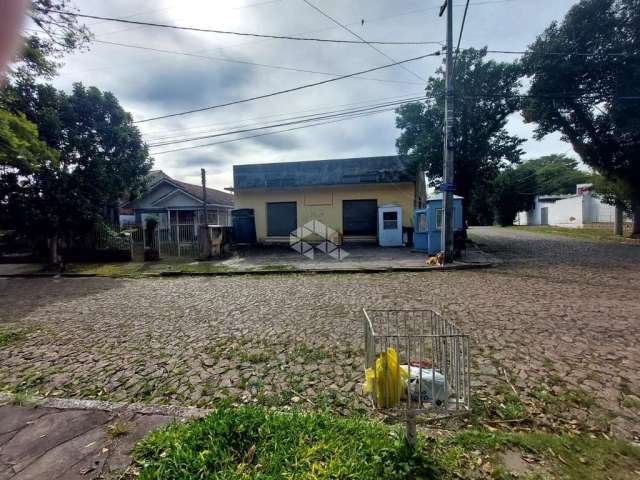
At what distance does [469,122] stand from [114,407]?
58.4ft

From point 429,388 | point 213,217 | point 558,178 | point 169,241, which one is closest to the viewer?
point 429,388

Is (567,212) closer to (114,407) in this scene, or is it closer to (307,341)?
(307,341)

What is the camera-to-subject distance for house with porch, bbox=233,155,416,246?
1566 cm

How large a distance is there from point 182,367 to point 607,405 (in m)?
4.34

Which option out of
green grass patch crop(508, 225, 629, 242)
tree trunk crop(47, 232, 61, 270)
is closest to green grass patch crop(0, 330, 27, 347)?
tree trunk crop(47, 232, 61, 270)

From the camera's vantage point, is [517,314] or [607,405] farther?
[517,314]

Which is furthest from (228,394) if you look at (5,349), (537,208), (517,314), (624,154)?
(537,208)

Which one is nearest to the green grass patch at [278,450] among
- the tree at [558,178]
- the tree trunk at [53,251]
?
the tree trunk at [53,251]

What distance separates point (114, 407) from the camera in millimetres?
2551

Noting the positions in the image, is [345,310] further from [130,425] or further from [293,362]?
[130,425]

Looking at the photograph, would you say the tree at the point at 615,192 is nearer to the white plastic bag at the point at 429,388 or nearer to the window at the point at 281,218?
the window at the point at 281,218

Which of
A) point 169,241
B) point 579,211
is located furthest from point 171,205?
point 579,211

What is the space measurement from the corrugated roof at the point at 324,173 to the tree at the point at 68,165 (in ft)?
21.0

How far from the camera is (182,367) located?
3.33m
